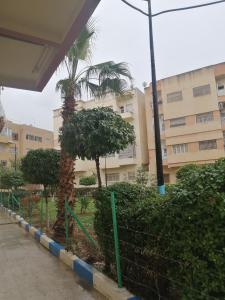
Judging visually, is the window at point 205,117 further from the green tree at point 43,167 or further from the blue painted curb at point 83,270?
the blue painted curb at point 83,270

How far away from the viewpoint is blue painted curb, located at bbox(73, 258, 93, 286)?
4.37m

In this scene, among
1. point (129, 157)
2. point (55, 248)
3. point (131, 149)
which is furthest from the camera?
point (129, 157)

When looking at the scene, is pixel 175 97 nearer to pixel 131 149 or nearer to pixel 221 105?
pixel 221 105

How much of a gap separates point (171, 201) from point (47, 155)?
26.8 feet

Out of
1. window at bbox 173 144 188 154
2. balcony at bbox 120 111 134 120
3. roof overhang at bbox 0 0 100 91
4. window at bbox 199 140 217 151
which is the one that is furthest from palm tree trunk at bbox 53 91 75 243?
balcony at bbox 120 111 134 120

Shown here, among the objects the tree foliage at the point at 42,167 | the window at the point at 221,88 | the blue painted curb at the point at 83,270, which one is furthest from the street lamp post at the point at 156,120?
the window at the point at 221,88

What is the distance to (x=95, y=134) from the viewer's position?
5.35 metres

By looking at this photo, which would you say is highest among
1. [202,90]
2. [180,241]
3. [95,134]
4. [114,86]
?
[202,90]

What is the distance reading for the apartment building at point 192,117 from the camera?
28.8 metres

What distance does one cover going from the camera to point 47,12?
10.6ft

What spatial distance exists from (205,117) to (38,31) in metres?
28.0

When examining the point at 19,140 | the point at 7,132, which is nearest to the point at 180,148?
the point at 7,132

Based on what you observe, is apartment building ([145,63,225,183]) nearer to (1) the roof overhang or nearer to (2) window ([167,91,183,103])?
(2) window ([167,91,183,103])

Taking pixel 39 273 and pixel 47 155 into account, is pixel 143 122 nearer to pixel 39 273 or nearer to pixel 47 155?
pixel 47 155
